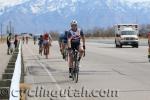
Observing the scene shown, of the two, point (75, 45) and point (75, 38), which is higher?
point (75, 38)

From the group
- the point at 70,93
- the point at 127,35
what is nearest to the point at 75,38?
the point at 70,93

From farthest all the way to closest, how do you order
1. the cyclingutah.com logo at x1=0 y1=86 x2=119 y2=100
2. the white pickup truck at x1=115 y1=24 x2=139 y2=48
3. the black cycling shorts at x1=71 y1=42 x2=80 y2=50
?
the white pickup truck at x1=115 y1=24 x2=139 y2=48 < the black cycling shorts at x1=71 y1=42 x2=80 y2=50 < the cyclingutah.com logo at x1=0 y1=86 x2=119 y2=100

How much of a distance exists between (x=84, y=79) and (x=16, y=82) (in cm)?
909

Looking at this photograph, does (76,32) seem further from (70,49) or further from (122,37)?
(122,37)

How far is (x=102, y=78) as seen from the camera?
20.6 m

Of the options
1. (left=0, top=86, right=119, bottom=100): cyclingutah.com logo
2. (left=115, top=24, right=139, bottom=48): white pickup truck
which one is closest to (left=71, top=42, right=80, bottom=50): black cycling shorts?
(left=0, top=86, right=119, bottom=100): cyclingutah.com logo

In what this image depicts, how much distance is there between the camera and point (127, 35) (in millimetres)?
61938

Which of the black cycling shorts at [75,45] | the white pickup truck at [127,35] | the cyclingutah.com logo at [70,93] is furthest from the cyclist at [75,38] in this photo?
the white pickup truck at [127,35]

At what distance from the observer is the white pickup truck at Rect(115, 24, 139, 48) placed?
6166 centimetres

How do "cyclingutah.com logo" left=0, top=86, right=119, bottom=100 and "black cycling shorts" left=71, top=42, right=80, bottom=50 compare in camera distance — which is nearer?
"cyclingutah.com logo" left=0, top=86, right=119, bottom=100

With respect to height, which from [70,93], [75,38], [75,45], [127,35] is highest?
[75,38]

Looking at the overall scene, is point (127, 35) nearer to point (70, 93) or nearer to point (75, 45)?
point (75, 45)

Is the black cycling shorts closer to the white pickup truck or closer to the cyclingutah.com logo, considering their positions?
the cyclingutah.com logo

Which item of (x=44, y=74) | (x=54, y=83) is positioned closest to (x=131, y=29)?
(x=44, y=74)
